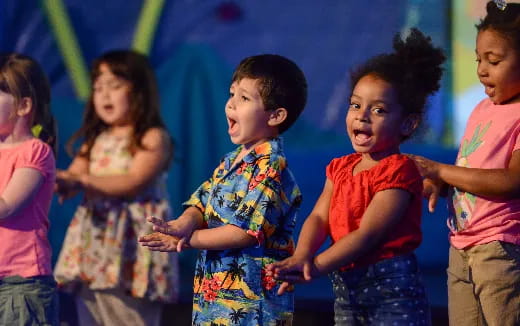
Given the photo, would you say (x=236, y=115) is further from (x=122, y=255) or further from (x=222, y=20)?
(x=222, y=20)

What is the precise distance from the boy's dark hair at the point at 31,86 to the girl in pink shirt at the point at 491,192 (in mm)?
1631

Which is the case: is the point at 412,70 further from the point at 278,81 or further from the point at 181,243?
the point at 181,243

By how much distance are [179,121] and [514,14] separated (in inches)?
144

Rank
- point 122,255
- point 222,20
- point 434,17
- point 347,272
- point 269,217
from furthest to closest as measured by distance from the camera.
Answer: point 222,20 → point 434,17 → point 122,255 → point 269,217 → point 347,272

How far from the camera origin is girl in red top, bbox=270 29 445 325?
8.89 feet

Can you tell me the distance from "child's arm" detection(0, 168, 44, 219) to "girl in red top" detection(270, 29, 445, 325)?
3.85 feet

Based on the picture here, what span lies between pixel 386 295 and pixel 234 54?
3.73 metres

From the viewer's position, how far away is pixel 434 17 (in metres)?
5.86

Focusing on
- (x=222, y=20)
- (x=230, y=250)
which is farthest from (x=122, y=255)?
(x=222, y=20)

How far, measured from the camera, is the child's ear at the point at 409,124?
2.89 metres

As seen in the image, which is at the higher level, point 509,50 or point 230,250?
point 509,50

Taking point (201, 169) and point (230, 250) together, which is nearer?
point (230, 250)

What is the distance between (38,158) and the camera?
3.50m

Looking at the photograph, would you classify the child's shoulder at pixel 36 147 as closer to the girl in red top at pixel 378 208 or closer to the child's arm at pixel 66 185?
the child's arm at pixel 66 185
